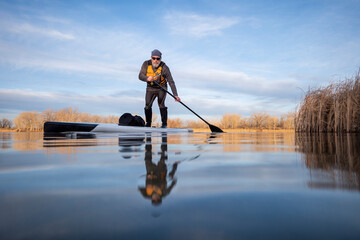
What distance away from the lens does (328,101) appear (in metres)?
5.92

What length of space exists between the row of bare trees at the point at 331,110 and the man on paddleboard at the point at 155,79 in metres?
3.13

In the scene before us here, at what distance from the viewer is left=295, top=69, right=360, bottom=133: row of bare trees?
17.4 ft

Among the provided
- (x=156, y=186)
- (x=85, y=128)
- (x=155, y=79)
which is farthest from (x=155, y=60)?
(x=156, y=186)

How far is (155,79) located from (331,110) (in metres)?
4.17

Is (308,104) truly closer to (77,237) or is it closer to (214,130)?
(214,130)

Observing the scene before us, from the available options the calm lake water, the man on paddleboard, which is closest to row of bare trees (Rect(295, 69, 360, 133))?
the man on paddleboard

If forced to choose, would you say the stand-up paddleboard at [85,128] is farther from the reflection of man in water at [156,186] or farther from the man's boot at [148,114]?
the reflection of man in water at [156,186]

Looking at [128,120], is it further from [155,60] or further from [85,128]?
[155,60]

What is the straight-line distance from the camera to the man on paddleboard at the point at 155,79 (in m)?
6.42

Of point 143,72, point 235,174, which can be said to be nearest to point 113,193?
point 235,174

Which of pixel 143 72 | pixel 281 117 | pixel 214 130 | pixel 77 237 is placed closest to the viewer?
pixel 77 237

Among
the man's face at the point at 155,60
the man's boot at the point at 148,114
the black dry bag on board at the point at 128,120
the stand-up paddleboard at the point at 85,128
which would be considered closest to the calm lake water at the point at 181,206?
the stand-up paddleboard at the point at 85,128

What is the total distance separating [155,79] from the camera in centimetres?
651

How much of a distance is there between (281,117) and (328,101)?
26.8 feet
